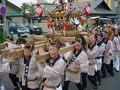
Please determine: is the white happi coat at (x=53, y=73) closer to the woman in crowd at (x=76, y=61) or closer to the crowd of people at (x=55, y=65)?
the crowd of people at (x=55, y=65)

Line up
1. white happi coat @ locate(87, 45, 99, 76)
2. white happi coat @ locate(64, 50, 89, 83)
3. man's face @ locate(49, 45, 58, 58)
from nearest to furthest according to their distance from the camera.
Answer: man's face @ locate(49, 45, 58, 58)
white happi coat @ locate(64, 50, 89, 83)
white happi coat @ locate(87, 45, 99, 76)

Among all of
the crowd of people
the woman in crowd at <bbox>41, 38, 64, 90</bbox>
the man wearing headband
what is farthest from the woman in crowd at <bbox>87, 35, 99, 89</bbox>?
the woman in crowd at <bbox>41, 38, 64, 90</bbox>

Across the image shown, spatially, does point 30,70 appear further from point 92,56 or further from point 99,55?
point 99,55

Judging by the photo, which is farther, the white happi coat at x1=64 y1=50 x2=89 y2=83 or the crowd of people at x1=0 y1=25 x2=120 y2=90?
the white happi coat at x1=64 y1=50 x2=89 y2=83

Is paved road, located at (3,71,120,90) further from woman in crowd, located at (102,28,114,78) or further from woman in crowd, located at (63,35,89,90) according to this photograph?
woman in crowd, located at (63,35,89,90)

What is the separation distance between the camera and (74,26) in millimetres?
5172

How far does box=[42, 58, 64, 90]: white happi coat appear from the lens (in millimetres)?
2701

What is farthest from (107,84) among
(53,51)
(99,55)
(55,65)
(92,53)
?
(53,51)

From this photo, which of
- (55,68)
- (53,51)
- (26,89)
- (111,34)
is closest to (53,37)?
(53,51)

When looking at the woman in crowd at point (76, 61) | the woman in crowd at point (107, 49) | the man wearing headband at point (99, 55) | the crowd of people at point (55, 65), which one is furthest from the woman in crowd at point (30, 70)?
the woman in crowd at point (107, 49)

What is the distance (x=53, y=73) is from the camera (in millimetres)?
2744

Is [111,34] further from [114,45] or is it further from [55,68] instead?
[55,68]

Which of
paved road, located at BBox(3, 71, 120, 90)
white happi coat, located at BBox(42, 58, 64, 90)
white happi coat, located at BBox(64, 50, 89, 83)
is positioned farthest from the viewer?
paved road, located at BBox(3, 71, 120, 90)

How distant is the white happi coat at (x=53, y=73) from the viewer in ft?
8.86
